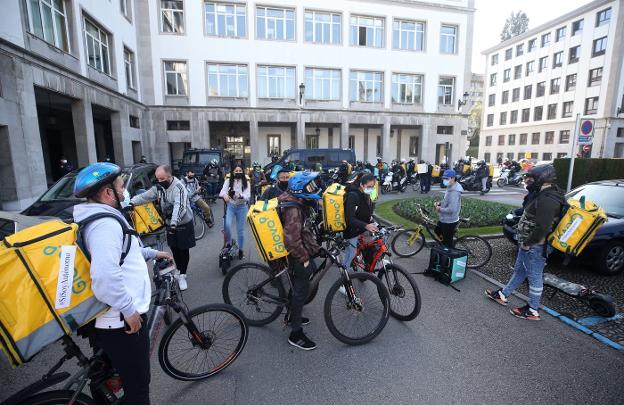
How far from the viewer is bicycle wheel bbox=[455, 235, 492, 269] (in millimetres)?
5797

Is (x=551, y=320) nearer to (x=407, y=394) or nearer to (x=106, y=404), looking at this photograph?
(x=407, y=394)

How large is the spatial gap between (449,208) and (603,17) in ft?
162

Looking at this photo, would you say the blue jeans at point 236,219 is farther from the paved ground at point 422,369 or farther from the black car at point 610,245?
the black car at point 610,245

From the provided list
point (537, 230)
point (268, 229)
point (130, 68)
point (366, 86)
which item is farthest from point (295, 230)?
point (366, 86)

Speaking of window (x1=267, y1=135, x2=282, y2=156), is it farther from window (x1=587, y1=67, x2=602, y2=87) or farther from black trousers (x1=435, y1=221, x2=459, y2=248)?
window (x1=587, y1=67, x2=602, y2=87)

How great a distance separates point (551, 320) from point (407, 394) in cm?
266

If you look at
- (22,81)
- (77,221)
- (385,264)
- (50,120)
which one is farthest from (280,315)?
(50,120)

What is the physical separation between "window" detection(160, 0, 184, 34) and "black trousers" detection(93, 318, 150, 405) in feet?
85.7

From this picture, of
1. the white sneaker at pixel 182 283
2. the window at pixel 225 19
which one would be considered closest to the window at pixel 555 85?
the window at pixel 225 19

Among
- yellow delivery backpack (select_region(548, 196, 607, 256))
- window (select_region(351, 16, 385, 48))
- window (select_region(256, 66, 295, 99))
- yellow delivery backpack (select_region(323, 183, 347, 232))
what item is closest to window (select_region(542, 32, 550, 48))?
window (select_region(351, 16, 385, 48))

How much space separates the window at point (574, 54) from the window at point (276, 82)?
128ft

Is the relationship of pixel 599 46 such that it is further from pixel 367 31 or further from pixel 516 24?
pixel 367 31

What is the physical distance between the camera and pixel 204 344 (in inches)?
117

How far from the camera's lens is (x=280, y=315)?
167 inches
